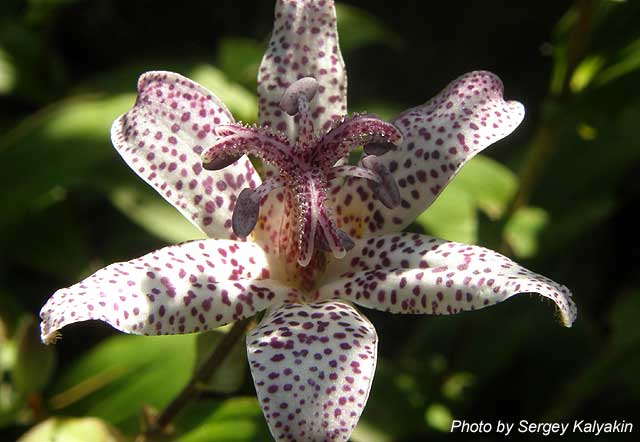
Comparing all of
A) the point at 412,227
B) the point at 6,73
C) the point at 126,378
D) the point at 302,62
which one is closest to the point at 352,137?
the point at 302,62

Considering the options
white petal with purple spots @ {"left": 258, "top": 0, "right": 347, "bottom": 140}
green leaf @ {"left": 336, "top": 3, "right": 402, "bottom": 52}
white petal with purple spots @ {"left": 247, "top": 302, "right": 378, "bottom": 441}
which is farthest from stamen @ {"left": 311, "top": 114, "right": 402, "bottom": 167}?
green leaf @ {"left": 336, "top": 3, "right": 402, "bottom": 52}

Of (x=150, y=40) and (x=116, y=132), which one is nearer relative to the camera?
(x=116, y=132)

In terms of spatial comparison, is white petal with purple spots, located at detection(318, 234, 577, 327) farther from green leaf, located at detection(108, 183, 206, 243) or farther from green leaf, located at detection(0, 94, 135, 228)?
green leaf, located at detection(0, 94, 135, 228)

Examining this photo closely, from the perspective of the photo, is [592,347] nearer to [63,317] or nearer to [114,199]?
[114,199]

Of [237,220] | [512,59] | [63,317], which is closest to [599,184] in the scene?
[512,59]

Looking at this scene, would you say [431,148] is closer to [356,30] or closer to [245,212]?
[245,212]
